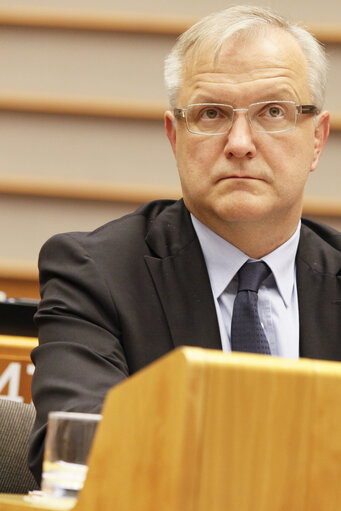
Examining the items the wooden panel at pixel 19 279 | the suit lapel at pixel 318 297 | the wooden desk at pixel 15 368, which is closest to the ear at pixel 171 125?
the suit lapel at pixel 318 297

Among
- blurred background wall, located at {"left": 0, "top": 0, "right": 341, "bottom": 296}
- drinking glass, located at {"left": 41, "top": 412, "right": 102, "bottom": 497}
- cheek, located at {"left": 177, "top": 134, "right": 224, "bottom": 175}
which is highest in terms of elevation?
blurred background wall, located at {"left": 0, "top": 0, "right": 341, "bottom": 296}

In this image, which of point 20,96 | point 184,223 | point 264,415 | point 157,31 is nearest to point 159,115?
point 157,31

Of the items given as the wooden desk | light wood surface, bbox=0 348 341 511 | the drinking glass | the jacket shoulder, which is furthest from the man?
light wood surface, bbox=0 348 341 511

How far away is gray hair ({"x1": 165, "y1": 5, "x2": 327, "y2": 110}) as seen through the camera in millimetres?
1928

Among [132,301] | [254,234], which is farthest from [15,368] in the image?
[254,234]

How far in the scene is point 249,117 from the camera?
1843mm

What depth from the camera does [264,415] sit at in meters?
0.64

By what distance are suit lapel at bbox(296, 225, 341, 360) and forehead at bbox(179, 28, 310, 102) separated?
0.38 meters

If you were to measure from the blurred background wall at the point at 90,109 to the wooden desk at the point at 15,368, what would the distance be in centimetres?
141

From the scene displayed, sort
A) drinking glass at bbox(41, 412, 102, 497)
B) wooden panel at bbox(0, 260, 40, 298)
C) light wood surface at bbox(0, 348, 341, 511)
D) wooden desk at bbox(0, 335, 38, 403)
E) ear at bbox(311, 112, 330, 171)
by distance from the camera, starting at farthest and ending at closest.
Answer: wooden panel at bbox(0, 260, 40, 298) → wooden desk at bbox(0, 335, 38, 403) → ear at bbox(311, 112, 330, 171) → drinking glass at bbox(41, 412, 102, 497) → light wood surface at bbox(0, 348, 341, 511)

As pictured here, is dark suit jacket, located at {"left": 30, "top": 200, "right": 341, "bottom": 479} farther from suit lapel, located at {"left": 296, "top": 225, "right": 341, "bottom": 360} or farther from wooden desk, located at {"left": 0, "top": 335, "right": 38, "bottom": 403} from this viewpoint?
wooden desk, located at {"left": 0, "top": 335, "right": 38, "bottom": 403}

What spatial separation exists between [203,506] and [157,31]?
133 inches

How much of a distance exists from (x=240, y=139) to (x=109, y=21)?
7.05 ft

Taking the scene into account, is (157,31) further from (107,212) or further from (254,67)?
(254,67)
